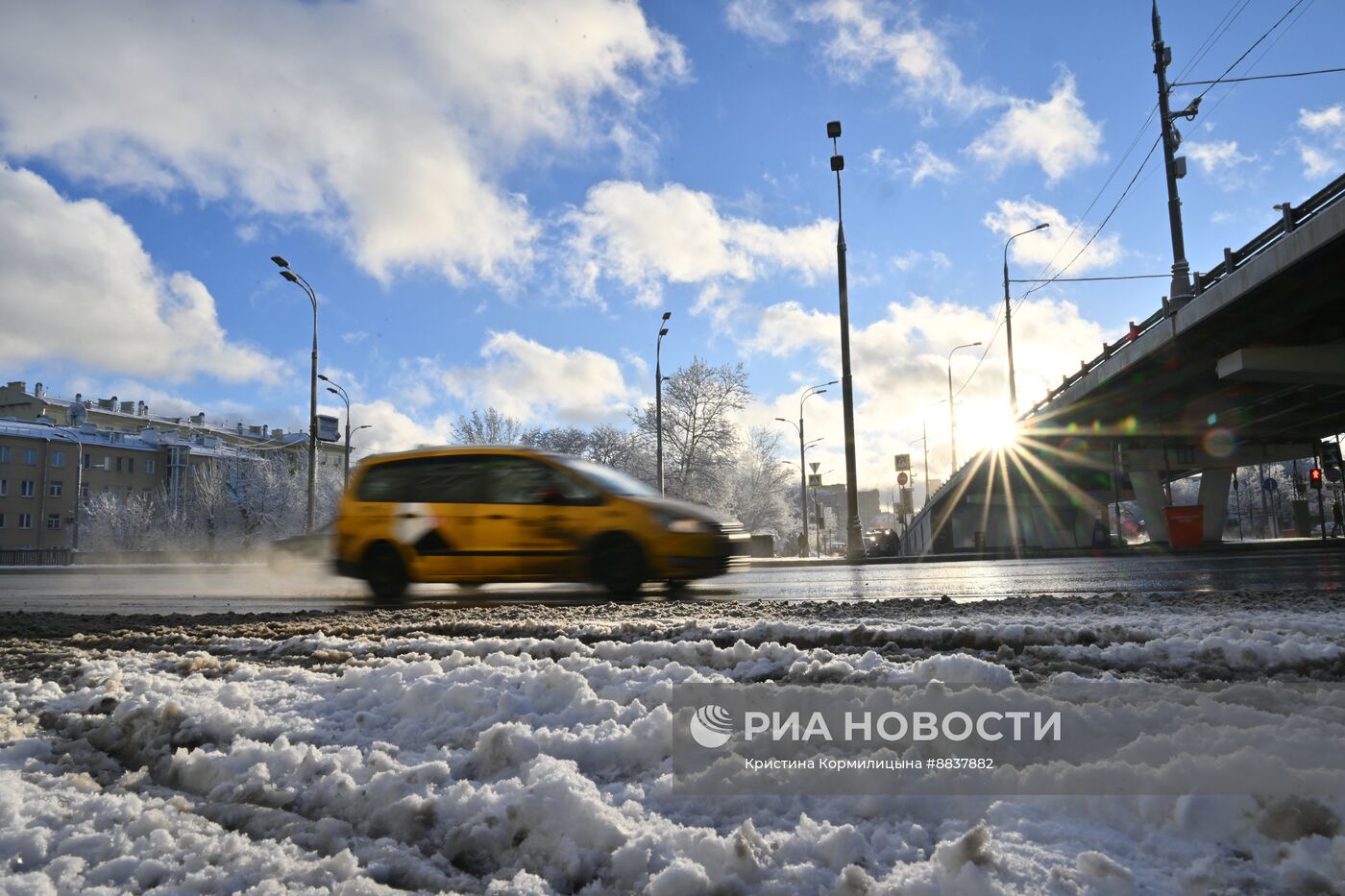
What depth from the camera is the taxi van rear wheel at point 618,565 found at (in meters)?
8.27

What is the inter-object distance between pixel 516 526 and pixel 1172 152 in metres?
20.4

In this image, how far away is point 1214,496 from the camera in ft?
120

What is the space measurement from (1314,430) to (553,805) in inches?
1695

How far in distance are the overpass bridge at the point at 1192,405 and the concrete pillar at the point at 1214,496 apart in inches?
2.4

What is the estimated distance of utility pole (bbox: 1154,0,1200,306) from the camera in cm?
2022

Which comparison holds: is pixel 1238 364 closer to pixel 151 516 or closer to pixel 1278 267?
pixel 1278 267

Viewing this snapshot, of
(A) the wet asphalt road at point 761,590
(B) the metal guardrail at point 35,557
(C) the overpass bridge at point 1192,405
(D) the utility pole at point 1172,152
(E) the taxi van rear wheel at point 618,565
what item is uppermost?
(D) the utility pole at point 1172,152

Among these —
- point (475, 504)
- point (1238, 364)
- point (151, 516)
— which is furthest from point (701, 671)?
point (151, 516)

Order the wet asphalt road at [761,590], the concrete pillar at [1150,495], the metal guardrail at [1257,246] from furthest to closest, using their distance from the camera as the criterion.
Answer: the concrete pillar at [1150,495]
the metal guardrail at [1257,246]
the wet asphalt road at [761,590]

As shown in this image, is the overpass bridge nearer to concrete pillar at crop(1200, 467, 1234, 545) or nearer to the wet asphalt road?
concrete pillar at crop(1200, 467, 1234, 545)

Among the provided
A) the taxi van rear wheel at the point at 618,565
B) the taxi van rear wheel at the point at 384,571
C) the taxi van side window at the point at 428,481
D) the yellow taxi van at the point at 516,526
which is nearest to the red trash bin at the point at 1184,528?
the yellow taxi van at the point at 516,526

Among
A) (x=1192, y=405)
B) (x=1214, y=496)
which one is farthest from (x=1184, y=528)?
(x=1214, y=496)

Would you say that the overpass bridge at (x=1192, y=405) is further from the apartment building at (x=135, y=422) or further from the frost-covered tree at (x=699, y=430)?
the apartment building at (x=135, y=422)

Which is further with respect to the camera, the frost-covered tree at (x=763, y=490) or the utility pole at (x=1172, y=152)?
the frost-covered tree at (x=763, y=490)
